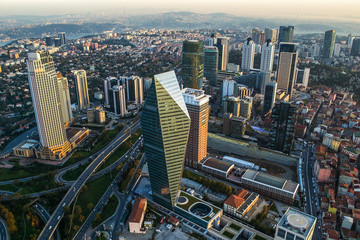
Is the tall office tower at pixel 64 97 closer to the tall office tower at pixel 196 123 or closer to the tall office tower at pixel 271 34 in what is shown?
the tall office tower at pixel 196 123

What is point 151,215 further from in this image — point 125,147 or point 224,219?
point 125,147

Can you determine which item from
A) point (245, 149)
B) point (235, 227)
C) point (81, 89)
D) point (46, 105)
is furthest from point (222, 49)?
point (235, 227)

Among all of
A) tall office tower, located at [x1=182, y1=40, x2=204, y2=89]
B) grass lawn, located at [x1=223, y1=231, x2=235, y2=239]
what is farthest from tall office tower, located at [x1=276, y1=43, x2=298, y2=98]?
grass lawn, located at [x1=223, y1=231, x2=235, y2=239]

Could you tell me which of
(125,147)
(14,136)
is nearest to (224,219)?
(125,147)

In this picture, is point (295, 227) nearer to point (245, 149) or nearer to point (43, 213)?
point (245, 149)

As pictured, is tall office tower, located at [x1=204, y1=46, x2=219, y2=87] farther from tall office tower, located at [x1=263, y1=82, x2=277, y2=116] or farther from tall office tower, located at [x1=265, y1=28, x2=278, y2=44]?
tall office tower, located at [x1=265, y1=28, x2=278, y2=44]

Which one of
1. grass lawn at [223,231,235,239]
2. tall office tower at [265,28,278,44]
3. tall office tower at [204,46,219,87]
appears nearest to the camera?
grass lawn at [223,231,235,239]

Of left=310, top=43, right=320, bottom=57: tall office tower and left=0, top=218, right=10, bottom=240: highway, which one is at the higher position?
left=310, top=43, right=320, bottom=57: tall office tower

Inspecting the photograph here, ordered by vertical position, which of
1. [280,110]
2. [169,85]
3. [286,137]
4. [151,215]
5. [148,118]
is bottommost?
[151,215]
